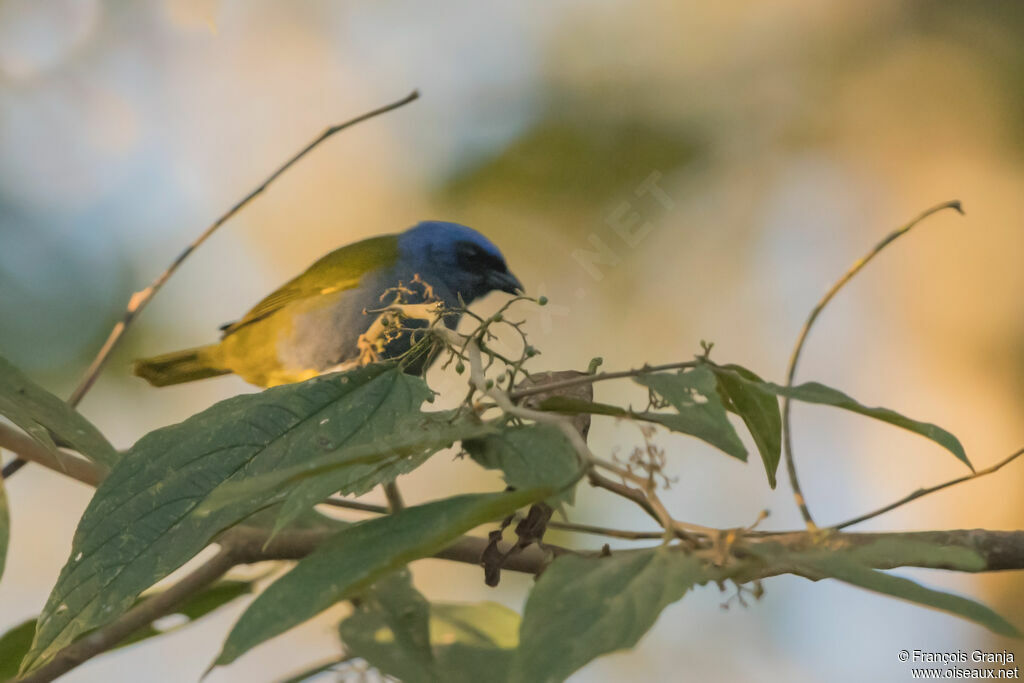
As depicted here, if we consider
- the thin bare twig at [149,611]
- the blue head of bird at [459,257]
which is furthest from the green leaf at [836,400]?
the blue head of bird at [459,257]

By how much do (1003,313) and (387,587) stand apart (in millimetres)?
3784

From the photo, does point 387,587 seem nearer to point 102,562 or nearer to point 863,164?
point 102,562

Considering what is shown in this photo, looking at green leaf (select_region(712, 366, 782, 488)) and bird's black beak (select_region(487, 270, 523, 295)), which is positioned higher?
bird's black beak (select_region(487, 270, 523, 295))

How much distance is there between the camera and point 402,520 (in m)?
0.71

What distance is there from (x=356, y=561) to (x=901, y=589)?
14.1 inches

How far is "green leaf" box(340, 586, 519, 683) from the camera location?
52.6 inches

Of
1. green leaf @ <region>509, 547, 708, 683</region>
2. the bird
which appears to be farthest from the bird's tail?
green leaf @ <region>509, 547, 708, 683</region>

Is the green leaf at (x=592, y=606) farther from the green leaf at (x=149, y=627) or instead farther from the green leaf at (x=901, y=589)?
the green leaf at (x=149, y=627)

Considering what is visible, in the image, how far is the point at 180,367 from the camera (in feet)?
9.84

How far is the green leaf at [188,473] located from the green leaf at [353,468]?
21mm

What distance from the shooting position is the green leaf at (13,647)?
5.01ft

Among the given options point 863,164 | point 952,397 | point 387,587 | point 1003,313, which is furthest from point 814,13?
point 387,587

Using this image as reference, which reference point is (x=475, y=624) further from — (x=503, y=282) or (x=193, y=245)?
(x=503, y=282)

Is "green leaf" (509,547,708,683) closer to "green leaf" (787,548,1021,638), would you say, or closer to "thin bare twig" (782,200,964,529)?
"green leaf" (787,548,1021,638)
